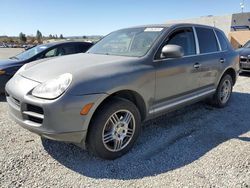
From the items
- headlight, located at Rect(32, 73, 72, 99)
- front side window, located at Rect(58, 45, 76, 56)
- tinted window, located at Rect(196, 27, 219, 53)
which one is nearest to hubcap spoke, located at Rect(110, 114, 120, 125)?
headlight, located at Rect(32, 73, 72, 99)

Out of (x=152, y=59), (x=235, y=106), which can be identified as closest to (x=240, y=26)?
(x=235, y=106)

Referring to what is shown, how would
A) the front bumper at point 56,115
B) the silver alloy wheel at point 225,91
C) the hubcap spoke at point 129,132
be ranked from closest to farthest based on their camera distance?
1. the front bumper at point 56,115
2. the hubcap spoke at point 129,132
3. the silver alloy wheel at point 225,91

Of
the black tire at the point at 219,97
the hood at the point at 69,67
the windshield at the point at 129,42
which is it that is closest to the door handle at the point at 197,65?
the windshield at the point at 129,42

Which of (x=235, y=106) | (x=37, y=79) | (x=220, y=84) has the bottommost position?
(x=235, y=106)

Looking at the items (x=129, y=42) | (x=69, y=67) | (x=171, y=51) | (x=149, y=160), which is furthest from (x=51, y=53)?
(x=149, y=160)

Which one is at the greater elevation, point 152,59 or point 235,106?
point 152,59

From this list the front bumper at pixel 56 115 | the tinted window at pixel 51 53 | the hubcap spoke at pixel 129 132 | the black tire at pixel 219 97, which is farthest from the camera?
the tinted window at pixel 51 53

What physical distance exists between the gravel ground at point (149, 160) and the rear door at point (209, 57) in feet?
2.98

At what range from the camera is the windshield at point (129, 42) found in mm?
3695

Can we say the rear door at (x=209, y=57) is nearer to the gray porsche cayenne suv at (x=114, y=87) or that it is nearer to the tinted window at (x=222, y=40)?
the gray porsche cayenne suv at (x=114, y=87)

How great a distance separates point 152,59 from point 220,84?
2.44m

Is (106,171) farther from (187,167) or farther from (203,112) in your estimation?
(203,112)

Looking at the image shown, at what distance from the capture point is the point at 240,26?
1097 inches

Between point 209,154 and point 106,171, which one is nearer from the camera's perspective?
point 106,171
